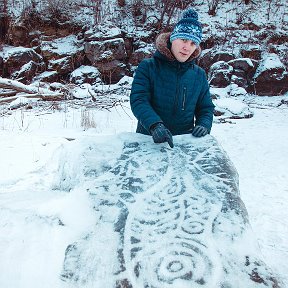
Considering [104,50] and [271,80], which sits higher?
[104,50]

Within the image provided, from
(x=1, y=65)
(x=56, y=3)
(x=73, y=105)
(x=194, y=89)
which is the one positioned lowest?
(x=73, y=105)

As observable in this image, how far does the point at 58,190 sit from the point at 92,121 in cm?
326

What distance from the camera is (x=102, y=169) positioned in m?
1.51

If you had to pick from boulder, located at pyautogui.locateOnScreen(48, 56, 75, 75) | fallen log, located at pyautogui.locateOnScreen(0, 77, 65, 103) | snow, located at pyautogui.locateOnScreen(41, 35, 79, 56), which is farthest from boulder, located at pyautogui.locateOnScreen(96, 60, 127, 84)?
fallen log, located at pyautogui.locateOnScreen(0, 77, 65, 103)

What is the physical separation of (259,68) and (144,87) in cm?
726

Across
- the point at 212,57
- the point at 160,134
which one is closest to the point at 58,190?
the point at 160,134

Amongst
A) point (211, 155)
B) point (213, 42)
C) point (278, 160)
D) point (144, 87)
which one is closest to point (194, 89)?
point (144, 87)

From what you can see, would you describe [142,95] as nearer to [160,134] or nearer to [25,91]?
[160,134]

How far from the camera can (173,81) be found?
5.84 feet

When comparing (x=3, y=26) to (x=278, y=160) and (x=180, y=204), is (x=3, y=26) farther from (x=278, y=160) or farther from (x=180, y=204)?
(x=180, y=204)

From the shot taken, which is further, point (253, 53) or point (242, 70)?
point (253, 53)

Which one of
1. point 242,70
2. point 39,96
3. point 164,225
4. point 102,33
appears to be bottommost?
point 39,96

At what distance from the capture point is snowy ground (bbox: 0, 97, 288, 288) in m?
1.09

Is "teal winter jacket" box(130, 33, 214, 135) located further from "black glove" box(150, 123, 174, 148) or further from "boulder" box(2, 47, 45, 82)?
"boulder" box(2, 47, 45, 82)
